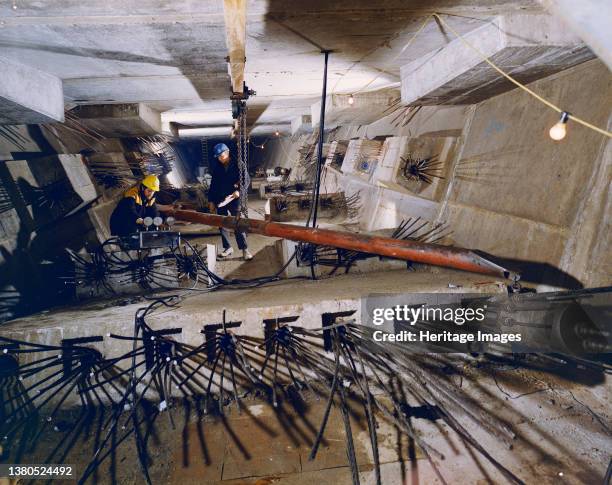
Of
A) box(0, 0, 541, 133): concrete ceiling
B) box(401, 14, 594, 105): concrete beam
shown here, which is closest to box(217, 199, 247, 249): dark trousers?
box(0, 0, 541, 133): concrete ceiling

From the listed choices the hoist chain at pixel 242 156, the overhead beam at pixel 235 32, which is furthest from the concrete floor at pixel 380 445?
the overhead beam at pixel 235 32

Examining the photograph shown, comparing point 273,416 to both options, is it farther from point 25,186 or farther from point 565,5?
point 25,186

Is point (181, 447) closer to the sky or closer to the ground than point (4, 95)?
closer to the ground

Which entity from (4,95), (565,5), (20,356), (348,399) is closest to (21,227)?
(4,95)

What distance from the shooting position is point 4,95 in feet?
12.7

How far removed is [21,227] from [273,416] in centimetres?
619

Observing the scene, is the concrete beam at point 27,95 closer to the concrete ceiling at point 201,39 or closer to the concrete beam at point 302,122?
the concrete ceiling at point 201,39

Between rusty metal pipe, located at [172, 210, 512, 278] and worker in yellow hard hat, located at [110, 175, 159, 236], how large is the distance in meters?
2.51

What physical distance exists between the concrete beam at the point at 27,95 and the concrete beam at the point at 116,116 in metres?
2.04

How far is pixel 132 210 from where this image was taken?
645cm

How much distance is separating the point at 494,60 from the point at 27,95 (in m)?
6.29

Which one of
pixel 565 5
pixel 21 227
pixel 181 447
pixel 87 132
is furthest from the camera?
pixel 87 132

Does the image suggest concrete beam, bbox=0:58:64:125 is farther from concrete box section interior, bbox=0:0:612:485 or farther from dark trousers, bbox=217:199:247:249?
dark trousers, bbox=217:199:247:249

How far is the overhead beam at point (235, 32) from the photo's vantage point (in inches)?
110
